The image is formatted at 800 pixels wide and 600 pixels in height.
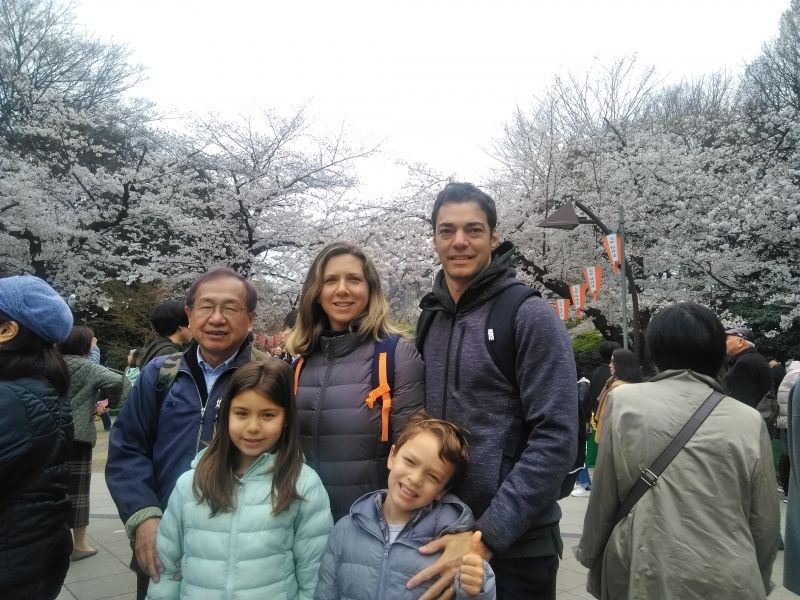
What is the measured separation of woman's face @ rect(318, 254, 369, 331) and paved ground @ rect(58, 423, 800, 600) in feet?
8.82

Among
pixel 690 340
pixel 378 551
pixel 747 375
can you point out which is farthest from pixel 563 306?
pixel 378 551

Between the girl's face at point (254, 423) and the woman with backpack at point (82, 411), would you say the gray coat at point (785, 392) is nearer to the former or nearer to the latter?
the girl's face at point (254, 423)

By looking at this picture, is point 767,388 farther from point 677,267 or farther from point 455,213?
point 677,267

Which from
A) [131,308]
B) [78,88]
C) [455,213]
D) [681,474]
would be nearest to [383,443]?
[455,213]

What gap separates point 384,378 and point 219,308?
0.73m

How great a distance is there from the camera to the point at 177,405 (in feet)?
6.88

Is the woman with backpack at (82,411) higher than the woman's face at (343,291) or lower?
lower

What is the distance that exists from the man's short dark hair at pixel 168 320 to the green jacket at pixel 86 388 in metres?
0.79

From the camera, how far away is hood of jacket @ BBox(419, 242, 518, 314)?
6.18 ft

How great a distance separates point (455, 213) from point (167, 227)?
14.2m

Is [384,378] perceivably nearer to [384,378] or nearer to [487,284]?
[384,378]

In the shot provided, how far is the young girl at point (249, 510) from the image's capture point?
1770 mm

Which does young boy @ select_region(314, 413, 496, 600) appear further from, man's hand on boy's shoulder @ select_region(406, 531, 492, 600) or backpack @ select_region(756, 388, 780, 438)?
backpack @ select_region(756, 388, 780, 438)

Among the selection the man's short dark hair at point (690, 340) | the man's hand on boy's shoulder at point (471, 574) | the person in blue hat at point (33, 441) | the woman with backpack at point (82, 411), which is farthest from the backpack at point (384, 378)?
the woman with backpack at point (82, 411)
